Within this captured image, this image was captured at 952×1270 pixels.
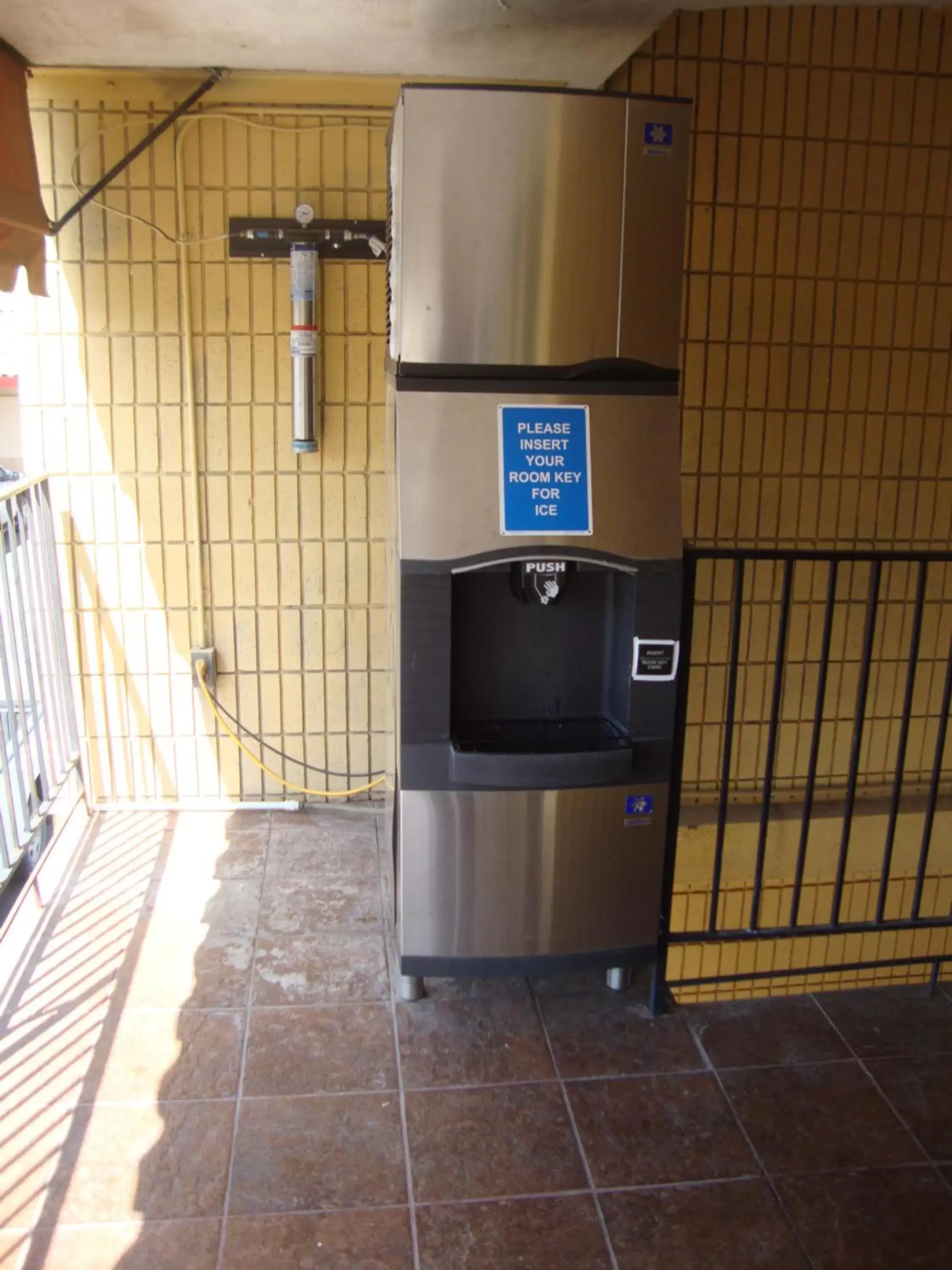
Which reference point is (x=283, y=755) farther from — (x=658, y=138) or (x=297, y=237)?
(x=658, y=138)

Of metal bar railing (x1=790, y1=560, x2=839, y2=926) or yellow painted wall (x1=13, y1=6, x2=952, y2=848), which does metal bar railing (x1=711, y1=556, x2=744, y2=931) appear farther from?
yellow painted wall (x1=13, y1=6, x2=952, y2=848)

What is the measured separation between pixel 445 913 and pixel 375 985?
0.32 metres

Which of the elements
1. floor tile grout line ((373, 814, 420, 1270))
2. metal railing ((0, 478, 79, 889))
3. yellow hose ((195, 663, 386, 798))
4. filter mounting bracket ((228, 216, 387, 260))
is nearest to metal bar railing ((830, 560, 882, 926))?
floor tile grout line ((373, 814, 420, 1270))

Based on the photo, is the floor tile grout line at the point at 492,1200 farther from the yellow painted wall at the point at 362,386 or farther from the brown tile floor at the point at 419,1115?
the yellow painted wall at the point at 362,386

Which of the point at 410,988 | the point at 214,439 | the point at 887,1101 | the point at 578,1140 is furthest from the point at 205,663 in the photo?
the point at 887,1101

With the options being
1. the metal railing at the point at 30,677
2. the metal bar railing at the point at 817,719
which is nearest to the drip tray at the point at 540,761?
the metal bar railing at the point at 817,719

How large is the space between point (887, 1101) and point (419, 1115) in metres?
1.01

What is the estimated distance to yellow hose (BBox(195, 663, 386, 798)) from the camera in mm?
3395

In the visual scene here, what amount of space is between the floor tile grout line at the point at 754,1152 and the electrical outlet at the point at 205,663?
1.86m

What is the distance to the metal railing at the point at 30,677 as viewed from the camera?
107 inches

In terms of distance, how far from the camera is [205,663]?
3.33m

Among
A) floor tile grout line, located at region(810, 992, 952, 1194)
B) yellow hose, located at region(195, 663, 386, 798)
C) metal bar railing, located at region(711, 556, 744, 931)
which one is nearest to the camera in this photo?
floor tile grout line, located at region(810, 992, 952, 1194)

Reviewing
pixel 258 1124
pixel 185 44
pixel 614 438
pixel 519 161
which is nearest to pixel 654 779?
pixel 614 438

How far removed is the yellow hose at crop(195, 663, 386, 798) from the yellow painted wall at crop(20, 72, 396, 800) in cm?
4
